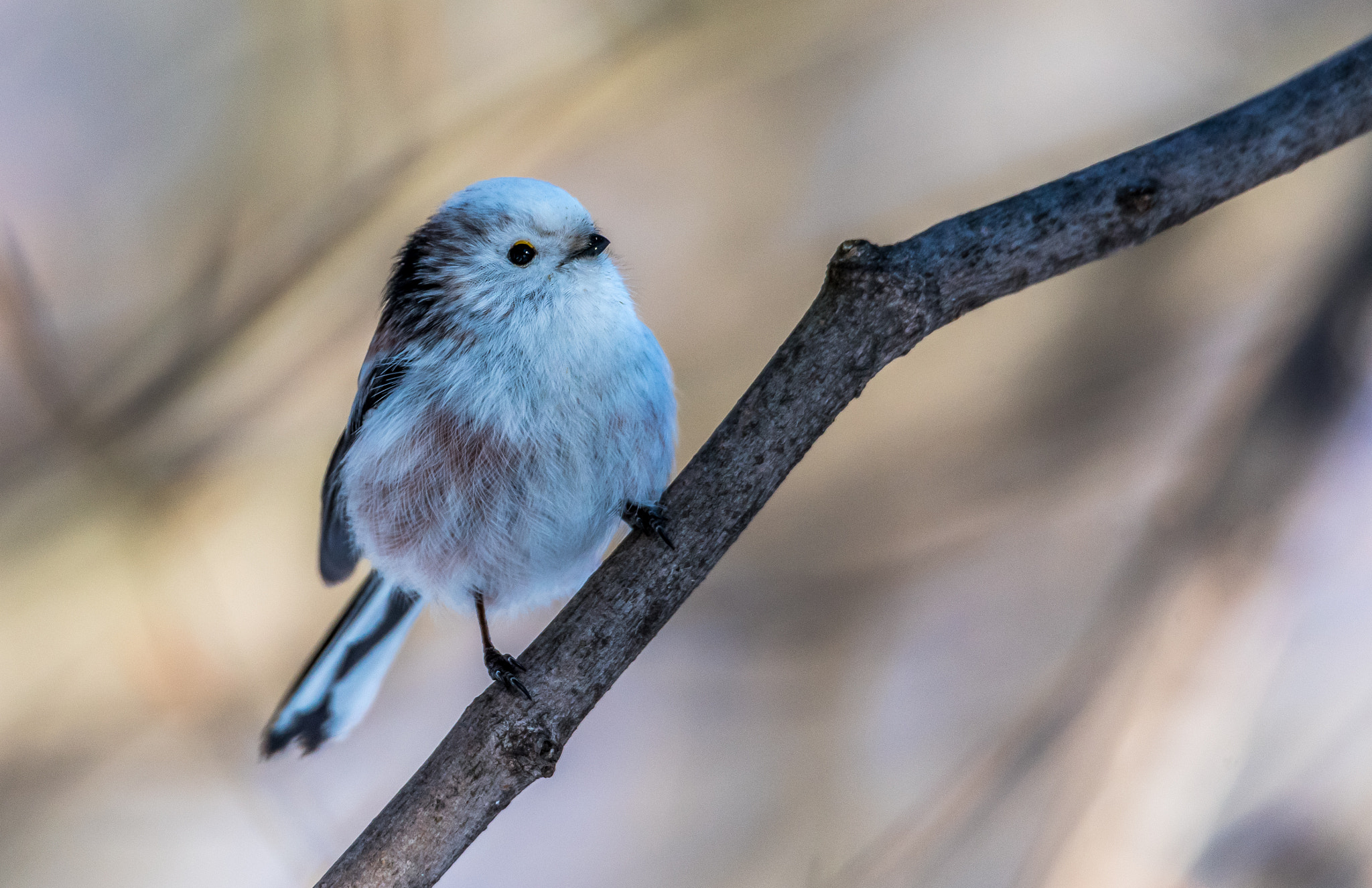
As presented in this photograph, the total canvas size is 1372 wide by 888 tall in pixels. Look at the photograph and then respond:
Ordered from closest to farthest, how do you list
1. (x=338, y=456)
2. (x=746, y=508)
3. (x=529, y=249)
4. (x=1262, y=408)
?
(x=746, y=508)
(x=529, y=249)
(x=338, y=456)
(x=1262, y=408)

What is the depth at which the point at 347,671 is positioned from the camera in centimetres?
117

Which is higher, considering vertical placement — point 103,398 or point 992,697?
point 103,398

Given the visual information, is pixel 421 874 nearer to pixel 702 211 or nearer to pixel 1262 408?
pixel 702 211

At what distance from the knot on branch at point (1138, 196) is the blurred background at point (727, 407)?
849 mm

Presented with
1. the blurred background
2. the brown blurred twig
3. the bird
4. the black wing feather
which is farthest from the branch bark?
the brown blurred twig

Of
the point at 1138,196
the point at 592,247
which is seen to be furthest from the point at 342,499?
the point at 1138,196

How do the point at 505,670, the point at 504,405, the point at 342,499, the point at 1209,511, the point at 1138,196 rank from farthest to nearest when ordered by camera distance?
the point at 1209,511
the point at 342,499
the point at 504,405
the point at 505,670
the point at 1138,196

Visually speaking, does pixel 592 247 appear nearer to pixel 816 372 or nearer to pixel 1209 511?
pixel 816 372

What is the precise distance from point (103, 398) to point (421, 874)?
1.10 m

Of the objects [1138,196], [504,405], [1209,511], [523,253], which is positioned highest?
[523,253]

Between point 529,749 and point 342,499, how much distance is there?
522mm

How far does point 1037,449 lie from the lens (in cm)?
A: 150

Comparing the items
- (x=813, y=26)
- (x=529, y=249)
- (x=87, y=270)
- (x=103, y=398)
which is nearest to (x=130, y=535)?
(x=103, y=398)

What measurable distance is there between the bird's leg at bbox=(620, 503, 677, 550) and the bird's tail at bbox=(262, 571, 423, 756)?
50 cm
